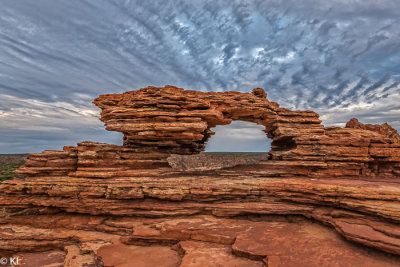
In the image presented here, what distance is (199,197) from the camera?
14977mm

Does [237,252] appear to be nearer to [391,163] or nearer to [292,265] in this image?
[292,265]

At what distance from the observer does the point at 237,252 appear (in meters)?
10.5

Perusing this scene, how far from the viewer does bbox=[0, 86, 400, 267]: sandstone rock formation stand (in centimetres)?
1081

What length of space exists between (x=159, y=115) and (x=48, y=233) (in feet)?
37.6

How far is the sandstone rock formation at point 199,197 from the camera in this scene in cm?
1081

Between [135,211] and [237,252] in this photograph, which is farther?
[135,211]

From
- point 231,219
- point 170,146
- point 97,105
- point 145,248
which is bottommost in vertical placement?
point 145,248

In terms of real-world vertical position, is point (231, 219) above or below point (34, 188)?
below

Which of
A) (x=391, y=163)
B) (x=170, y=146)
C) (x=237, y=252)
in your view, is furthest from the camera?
(x=170, y=146)

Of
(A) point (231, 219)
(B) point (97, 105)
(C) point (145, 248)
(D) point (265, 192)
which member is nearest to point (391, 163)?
(D) point (265, 192)

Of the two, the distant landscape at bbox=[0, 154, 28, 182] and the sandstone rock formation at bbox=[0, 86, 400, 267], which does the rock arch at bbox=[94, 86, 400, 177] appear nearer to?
the sandstone rock formation at bbox=[0, 86, 400, 267]
